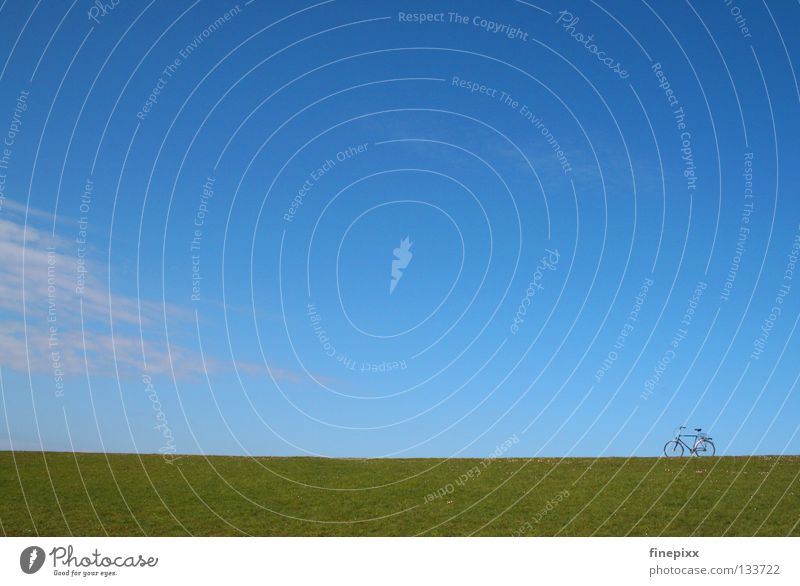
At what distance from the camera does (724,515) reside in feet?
103

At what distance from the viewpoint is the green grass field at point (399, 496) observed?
30547mm

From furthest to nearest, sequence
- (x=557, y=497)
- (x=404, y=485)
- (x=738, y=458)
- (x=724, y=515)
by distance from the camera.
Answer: (x=738, y=458) < (x=404, y=485) < (x=557, y=497) < (x=724, y=515)

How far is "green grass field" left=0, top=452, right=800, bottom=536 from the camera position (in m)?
30.5

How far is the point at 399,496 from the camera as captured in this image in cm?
3534
